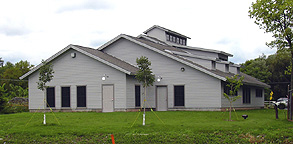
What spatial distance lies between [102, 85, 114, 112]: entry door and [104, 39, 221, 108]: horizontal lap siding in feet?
4.29

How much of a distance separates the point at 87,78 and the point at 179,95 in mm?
7034

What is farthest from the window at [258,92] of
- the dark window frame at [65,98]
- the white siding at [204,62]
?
the dark window frame at [65,98]

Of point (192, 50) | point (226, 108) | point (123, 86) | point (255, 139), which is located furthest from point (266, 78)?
point (255, 139)

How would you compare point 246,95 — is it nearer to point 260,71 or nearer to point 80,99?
point 80,99

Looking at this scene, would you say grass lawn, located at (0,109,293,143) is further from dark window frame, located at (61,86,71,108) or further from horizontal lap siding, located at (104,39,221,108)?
dark window frame, located at (61,86,71,108)

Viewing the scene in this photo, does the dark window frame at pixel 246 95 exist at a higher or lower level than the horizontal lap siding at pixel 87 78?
lower

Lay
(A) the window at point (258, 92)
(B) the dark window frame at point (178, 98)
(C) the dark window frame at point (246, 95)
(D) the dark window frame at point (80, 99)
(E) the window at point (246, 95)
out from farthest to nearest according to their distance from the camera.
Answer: (A) the window at point (258, 92) → (E) the window at point (246, 95) → (C) the dark window frame at point (246, 95) → (D) the dark window frame at point (80, 99) → (B) the dark window frame at point (178, 98)

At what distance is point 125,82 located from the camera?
88.8ft

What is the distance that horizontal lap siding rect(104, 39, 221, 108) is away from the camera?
2716cm

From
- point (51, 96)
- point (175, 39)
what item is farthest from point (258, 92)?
point (51, 96)

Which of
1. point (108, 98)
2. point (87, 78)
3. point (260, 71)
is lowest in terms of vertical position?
point (108, 98)

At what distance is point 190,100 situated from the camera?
2795 cm

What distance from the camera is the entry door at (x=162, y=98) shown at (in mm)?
29009

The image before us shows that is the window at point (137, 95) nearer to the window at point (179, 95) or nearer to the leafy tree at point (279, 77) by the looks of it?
the window at point (179, 95)
